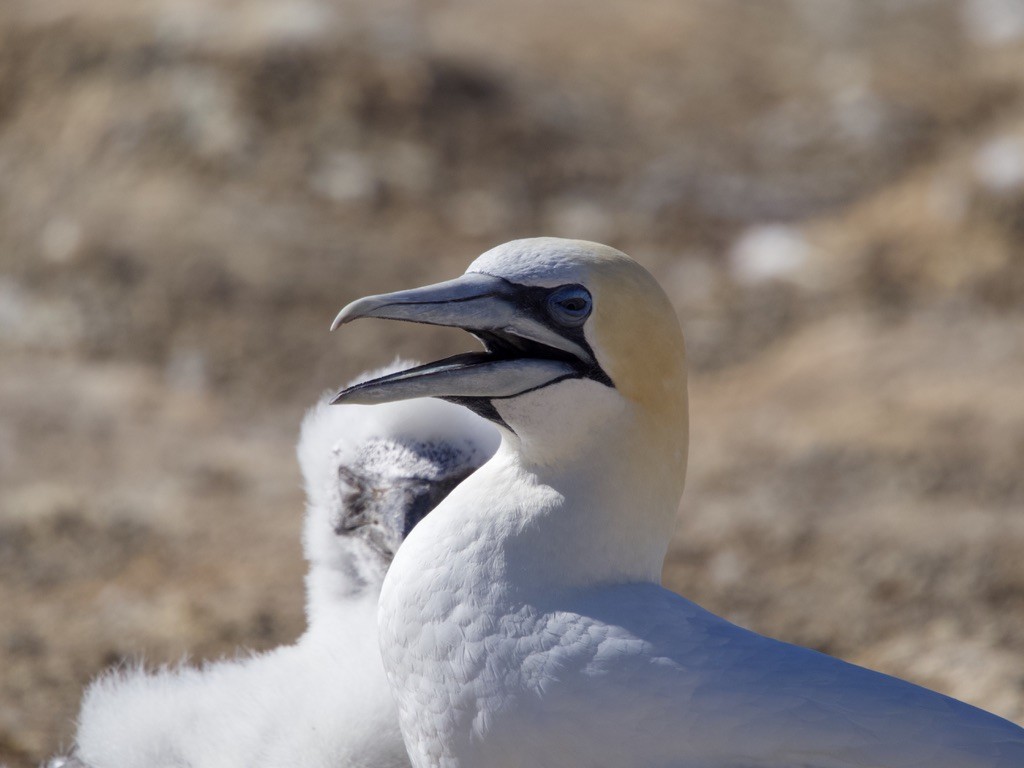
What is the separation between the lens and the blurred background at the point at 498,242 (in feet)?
18.5

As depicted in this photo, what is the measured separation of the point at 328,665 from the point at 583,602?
40.9 inches

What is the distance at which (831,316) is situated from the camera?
7.93m

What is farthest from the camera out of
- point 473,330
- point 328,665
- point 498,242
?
point 498,242

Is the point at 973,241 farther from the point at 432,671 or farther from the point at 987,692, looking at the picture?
the point at 432,671

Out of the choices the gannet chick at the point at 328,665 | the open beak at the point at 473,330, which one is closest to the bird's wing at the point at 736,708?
the open beak at the point at 473,330

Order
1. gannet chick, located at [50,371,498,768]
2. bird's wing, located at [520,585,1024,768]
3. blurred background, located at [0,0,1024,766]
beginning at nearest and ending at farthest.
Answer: bird's wing, located at [520,585,1024,768] < gannet chick, located at [50,371,498,768] < blurred background, located at [0,0,1024,766]

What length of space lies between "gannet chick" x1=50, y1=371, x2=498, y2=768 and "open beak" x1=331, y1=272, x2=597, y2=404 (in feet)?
3.37

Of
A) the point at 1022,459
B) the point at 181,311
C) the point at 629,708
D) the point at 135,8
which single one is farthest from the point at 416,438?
the point at 135,8

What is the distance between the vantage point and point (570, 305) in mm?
2439

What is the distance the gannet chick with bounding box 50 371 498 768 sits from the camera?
10.2 feet

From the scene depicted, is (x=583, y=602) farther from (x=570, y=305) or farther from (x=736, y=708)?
(x=570, y=305)

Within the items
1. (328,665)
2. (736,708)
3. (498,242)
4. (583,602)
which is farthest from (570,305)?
(498,242)

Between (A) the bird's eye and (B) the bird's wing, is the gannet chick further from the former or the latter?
(A) the bird's eye

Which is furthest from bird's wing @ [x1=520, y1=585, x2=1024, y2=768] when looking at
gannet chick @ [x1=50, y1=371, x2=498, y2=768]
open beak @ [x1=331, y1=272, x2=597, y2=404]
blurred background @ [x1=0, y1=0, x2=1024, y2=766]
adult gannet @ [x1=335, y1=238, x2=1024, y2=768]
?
blurred background @ [x1=0, y1=0, x2=1024, y2=766]
